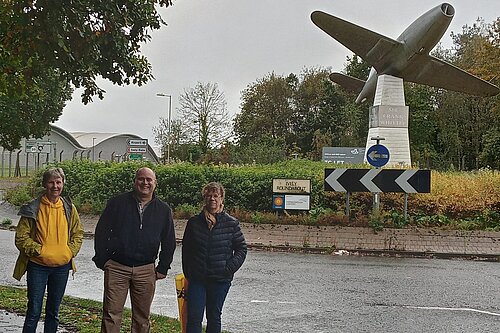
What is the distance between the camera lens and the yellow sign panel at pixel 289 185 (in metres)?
21.2

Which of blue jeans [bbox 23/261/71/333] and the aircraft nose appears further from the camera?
the aircraft nose

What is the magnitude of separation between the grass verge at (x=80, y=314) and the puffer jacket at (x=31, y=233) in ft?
3.57

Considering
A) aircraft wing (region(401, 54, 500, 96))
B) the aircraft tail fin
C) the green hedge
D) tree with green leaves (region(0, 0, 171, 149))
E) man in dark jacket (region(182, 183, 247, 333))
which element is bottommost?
man in dark jacket (region(182, 183, 247, 333))

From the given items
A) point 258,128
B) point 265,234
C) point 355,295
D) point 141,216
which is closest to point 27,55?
point 141,216

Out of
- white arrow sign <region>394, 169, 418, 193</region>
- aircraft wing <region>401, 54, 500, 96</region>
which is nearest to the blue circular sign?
white arrow sign <region>394, 169, 418, 193</region>

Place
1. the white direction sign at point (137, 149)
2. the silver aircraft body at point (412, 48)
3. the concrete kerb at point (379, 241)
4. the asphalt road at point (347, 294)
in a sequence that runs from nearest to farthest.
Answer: the asphalt road at point (347, 294), the concrete kerb at point (379, 241), the silver aircraft body at point (412, 48), the white direction sign at point (137, 149)

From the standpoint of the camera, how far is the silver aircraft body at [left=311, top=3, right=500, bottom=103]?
89.8 feet

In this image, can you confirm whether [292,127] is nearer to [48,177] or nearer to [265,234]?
[265,234]

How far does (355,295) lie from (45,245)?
570 cm

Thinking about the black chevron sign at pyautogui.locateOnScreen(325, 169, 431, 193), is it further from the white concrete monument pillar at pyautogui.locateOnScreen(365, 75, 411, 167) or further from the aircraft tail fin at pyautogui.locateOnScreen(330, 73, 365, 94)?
the aircraft tail fin at pyautogui.locateOnScreen(330, 73, 365, 94)

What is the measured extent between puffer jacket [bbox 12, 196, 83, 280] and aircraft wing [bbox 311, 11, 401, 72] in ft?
71.1

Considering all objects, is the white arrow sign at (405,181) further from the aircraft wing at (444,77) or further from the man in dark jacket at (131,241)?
the man in dark jacket at (131,241)

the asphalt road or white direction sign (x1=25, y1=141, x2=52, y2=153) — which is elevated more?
white direction sign (x1=25, y1=141, x2=52, y2=153)

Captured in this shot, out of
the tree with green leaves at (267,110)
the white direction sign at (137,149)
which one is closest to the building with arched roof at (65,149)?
the white direction sign at (137,149)
